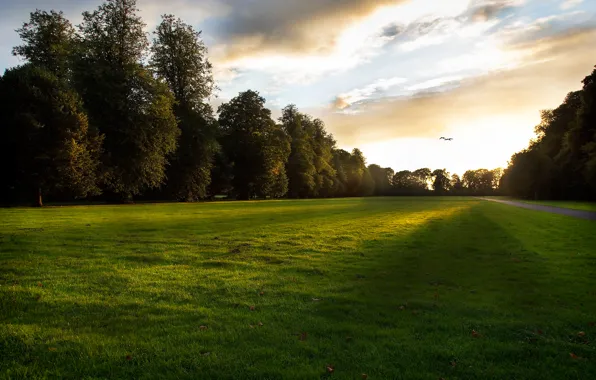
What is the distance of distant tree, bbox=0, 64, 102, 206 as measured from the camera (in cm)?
3262

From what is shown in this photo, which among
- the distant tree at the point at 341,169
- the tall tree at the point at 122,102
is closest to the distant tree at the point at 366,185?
the distant tree at the point at 341,169

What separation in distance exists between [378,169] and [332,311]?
162m

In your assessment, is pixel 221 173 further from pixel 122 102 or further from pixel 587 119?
pixel 587 119

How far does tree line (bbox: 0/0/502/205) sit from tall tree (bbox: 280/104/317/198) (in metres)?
12.5

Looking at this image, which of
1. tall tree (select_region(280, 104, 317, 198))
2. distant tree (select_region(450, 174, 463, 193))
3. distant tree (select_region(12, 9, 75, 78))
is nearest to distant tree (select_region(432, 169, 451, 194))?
distant tree (select_region(450, 174, 463, 193))

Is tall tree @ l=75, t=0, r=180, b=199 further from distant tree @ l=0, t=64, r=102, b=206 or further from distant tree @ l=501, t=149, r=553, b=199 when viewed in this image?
distant tree @ l=501, t=149, r=553, b=199

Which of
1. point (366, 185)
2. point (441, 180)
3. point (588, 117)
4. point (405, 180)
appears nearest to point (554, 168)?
point (588, 117)

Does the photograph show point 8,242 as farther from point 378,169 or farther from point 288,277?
point 378,169

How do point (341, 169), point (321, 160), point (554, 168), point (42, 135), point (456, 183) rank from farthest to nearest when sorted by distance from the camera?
point (456, 183)
point (341, 169)
point (321, 160)
point (554, 168)
point (42, 135)

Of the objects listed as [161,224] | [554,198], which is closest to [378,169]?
[554,198]

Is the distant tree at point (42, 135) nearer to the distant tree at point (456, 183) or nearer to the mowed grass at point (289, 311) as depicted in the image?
the mowed grass at point (289, 311)

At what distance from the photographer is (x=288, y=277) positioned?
31.7 feet

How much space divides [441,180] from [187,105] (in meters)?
147

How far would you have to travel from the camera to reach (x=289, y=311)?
23.1ft
